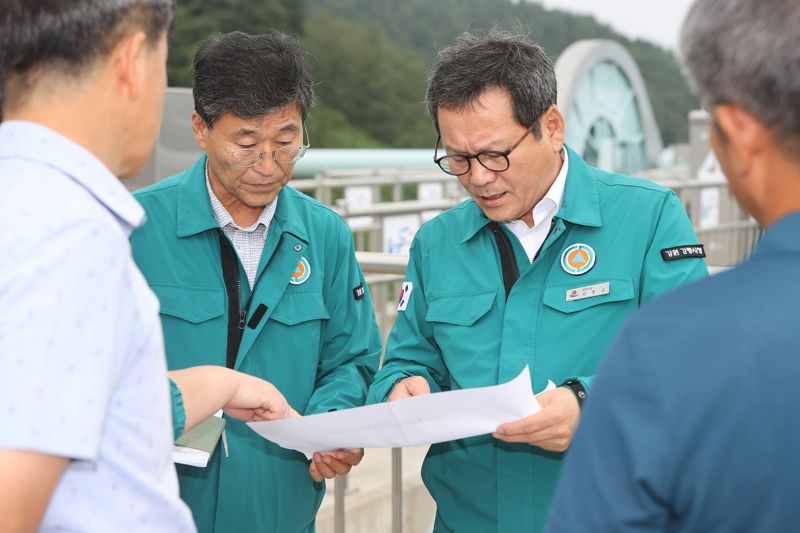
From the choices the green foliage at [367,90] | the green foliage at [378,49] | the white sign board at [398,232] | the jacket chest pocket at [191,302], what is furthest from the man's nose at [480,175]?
the green foliage at [367,90]

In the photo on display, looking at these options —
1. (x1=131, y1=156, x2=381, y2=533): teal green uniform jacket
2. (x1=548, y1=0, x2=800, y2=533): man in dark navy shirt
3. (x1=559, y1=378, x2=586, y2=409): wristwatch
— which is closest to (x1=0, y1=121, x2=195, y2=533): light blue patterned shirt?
(x1=548, y1=0, x2=800, y2=533): man in dark navy shirt

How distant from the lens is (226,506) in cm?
252

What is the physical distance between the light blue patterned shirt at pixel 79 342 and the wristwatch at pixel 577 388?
99cm

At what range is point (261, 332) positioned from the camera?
256 cm

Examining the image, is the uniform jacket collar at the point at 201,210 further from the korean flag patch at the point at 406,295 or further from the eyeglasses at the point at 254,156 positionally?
the korean flag patch at the point at 406,295

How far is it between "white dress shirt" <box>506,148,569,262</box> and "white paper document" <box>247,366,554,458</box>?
0.47 meters

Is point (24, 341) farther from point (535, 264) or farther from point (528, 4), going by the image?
point (528, 4)

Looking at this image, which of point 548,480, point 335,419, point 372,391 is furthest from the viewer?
point 372,391

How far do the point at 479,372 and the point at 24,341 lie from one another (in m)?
1.37

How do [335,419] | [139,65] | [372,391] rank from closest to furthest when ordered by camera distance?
[139,65] → [335,419] → [372,391]

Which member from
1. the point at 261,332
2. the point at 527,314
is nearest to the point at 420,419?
the point at 527,314

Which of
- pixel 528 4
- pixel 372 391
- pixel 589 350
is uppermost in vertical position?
pixel 528 4

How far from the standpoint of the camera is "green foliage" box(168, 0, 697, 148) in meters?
29.6

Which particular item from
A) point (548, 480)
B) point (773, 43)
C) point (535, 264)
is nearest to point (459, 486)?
point (548, 480)
